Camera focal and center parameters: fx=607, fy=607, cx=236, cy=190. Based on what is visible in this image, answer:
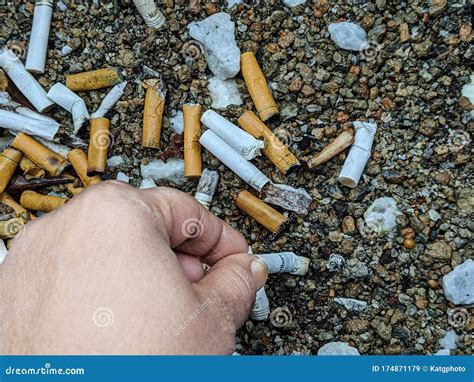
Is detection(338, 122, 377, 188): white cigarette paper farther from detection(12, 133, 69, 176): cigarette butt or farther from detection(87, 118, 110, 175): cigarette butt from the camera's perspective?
detection(12, 133, 69, 176): cigarette butt

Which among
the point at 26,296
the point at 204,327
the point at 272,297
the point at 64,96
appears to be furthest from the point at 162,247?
the point at 64,96

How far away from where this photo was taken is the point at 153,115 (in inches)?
112

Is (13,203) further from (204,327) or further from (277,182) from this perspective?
(204,327)

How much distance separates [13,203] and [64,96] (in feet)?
→ 1.88

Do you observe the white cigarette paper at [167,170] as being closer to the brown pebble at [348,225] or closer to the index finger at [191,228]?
the brown pebble at [348,225]

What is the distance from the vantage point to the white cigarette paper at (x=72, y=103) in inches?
116

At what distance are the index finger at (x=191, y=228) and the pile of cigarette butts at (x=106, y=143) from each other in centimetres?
68

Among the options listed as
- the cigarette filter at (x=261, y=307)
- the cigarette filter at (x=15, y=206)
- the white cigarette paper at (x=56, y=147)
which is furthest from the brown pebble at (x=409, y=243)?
the cigarette filter at (x=15, y=206)

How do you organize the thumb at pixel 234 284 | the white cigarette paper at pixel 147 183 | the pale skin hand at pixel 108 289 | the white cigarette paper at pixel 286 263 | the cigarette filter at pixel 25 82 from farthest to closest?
the cigarette filter at pixel 25 82, the white cigarette paper at pixel 147 183, the white cigarette paper at pixel 286 263, the thumb at pixel 234 284, the pale skin hand at pixel 108 289

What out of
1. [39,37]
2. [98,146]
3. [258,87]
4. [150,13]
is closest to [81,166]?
[98,146]

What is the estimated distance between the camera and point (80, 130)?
297 cm

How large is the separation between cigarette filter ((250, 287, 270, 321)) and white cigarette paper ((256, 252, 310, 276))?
107 millimetres

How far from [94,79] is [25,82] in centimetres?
35

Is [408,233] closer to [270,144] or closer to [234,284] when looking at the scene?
[270,144]
